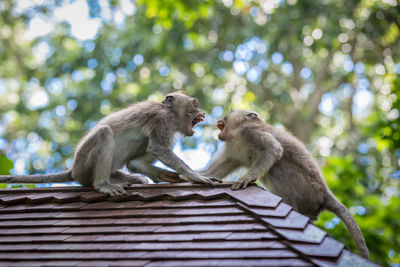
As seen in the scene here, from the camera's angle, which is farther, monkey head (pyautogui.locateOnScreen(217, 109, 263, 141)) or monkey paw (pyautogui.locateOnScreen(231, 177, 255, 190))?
monkey head (pyautogui.locateOnScreen(217, 109, 263, 141))

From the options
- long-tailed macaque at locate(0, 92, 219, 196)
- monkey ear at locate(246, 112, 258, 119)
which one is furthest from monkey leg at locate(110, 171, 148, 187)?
monkey ear at locate(246, 112, 258, 119)

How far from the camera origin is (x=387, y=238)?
9289mm

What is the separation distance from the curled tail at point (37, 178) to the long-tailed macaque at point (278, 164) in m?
1.97

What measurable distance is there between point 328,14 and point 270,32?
217 centimetres

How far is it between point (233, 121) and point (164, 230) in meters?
2.87

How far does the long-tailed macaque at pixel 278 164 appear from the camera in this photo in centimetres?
576

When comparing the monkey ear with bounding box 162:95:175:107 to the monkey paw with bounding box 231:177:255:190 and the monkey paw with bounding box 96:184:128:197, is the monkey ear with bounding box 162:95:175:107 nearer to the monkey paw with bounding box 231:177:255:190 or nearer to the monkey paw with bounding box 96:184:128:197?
the monkey paw with bounding box 96:184:128:197

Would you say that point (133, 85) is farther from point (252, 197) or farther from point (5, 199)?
point (252, 197)

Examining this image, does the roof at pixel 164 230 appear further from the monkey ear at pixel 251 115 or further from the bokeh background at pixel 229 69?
the bokeh background at pixel 229 69

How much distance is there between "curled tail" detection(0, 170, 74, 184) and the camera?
5.31m

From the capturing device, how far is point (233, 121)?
6.49 meters

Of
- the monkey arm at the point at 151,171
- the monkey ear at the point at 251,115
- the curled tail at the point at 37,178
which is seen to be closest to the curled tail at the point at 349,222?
the monkey ear at the point at 251,115

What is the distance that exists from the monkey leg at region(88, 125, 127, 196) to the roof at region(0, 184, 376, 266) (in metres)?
0.14

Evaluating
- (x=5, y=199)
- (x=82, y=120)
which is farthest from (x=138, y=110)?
(x=82, y=120)
